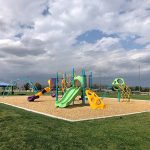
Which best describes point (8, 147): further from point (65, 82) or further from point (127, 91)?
point (127, 91)

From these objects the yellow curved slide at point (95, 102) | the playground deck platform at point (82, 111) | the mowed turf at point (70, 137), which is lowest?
the mowed turf at point (70, 137)

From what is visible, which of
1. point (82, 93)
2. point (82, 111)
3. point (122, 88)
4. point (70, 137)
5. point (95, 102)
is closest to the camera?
point (70, 137)

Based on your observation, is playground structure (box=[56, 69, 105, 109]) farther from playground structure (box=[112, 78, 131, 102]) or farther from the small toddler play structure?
playground structure (box=[112, 78, 131, 102])

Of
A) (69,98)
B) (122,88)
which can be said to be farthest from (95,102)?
(122,88)

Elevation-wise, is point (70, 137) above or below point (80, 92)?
below

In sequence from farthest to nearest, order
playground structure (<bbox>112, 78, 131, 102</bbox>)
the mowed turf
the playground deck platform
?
playground structure (<bbox>112, 78, 131, 102</bbox>), the playground deck platform, the mowed turf

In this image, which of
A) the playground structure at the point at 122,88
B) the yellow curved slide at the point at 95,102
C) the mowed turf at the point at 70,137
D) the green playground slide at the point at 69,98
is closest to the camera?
the mowed turf at the point at 70,137

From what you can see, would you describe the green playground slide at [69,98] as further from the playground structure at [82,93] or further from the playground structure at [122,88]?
the playground structure at [122,88]

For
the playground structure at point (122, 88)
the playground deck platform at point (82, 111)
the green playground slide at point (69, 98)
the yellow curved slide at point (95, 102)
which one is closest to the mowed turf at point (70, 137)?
the playground deck platform at point (82, 111)

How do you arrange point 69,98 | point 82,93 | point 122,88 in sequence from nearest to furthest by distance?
point 69,98 → point 82,93 → point 122,88

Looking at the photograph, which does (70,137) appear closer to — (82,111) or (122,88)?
(82,111)

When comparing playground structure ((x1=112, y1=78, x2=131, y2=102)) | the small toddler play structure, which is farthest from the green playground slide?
playground structure ((x1=112, y1=78, x2=131, y2=102))

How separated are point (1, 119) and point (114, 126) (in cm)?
439

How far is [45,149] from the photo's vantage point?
670 centimetres
